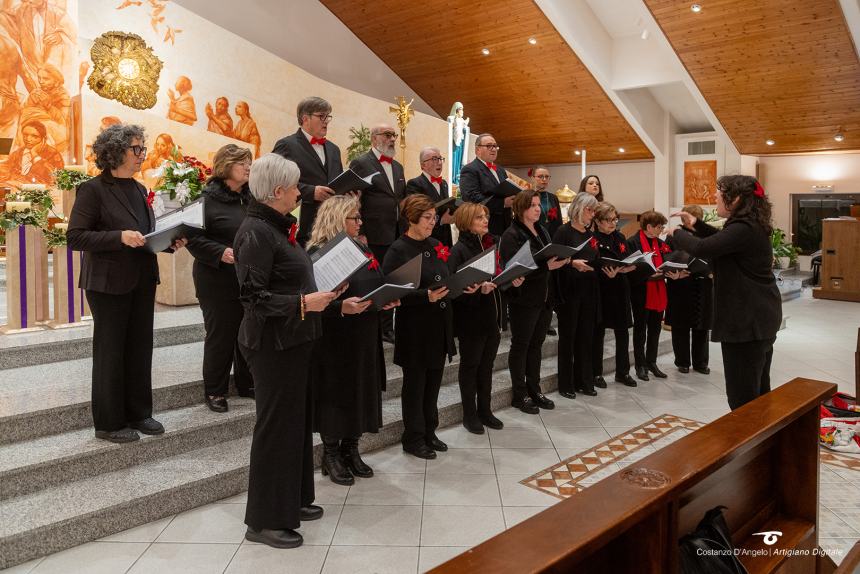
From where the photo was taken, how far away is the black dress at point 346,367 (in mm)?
3119

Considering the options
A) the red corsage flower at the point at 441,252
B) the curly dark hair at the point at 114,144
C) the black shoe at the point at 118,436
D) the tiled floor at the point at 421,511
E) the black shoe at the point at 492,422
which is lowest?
the tiled floor at the point at 421,511

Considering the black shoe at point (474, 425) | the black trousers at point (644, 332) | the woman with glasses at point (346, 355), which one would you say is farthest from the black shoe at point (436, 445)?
the black trousers at point (644, 332)

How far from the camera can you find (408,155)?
1095 cm

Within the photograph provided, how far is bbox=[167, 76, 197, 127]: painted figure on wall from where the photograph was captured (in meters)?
7.79

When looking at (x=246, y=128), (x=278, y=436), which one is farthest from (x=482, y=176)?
(x=246, y=128)

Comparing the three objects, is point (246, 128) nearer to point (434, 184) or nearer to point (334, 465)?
point (434, 184)

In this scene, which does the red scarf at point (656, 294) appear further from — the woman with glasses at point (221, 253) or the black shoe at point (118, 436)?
the black shoe at point (118, 436)

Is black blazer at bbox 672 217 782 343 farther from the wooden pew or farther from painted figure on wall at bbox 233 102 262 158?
painted figure on wall at bbox 233 102 262 158

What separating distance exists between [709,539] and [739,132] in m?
11.7

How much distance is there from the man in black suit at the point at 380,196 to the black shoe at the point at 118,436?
192 cm

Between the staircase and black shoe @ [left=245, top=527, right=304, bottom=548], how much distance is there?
0.47 metres

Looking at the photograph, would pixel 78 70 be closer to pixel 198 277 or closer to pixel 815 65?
pixel 198 277

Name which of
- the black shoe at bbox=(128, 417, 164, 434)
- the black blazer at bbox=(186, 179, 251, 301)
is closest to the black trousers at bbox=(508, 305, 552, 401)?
the black blazer at bbox=(186, 179, 251, 301)

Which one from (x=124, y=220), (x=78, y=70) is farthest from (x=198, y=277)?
(x=78, y=70)
